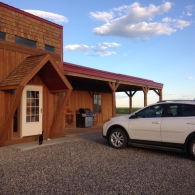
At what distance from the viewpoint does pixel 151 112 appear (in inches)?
295

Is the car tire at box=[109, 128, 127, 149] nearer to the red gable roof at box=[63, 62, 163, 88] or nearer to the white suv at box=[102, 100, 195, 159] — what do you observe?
the white suv at box=[102, 100, 195, 159]

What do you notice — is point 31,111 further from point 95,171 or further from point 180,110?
point 180,110

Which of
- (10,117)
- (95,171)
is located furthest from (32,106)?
(95,171)

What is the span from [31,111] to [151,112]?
4.52 metres

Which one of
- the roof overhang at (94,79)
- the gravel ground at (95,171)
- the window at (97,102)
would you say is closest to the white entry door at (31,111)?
the gravel ground at (95,171)

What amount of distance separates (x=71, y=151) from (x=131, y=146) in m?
2.19

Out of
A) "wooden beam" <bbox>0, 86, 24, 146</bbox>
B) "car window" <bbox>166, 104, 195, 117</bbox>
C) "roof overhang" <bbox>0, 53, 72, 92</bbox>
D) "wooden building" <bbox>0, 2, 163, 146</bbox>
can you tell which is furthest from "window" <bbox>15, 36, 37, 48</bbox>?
"car window" <bbox>166, 104, 195, 117</bbox>

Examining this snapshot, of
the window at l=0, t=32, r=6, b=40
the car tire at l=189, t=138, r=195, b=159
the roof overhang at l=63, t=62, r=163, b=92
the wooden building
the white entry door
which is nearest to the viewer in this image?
the car tire at l=189, t=138, r=195, b=159

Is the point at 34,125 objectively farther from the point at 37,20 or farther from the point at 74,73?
the point at 37,20

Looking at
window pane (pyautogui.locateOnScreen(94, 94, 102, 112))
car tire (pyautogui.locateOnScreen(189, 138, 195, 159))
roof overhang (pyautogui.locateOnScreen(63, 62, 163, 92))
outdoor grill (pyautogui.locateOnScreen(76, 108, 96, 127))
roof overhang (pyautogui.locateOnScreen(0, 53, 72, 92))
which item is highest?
roof overhang (pyautogui.locateOnScreen(63, 62, 163, 92))

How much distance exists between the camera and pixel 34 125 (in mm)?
9406

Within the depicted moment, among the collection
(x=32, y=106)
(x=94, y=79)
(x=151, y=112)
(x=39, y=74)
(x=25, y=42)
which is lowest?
(x=151, y=112)

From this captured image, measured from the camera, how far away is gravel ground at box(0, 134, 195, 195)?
4.37 metres

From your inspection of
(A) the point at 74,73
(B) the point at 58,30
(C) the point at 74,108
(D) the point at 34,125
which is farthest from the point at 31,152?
(C) the point at 74,108
